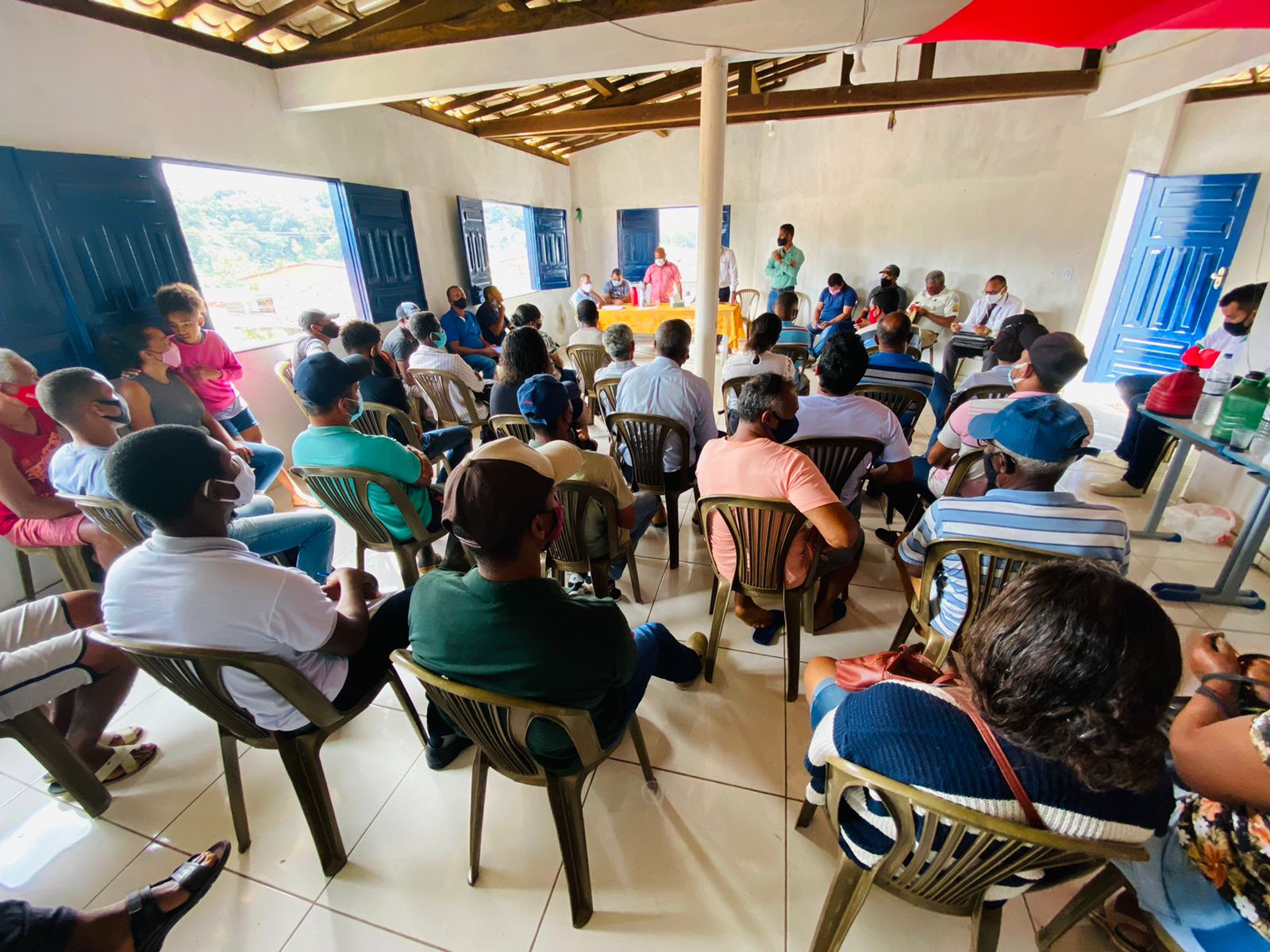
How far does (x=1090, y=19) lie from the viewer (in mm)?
2373

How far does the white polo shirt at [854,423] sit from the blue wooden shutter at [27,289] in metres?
3.58

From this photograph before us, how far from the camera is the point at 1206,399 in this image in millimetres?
2203

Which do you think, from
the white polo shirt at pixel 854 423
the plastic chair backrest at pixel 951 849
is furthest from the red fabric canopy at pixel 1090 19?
the plastic chair backrest at pixel 951 849

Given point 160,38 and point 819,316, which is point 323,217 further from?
point 819,316

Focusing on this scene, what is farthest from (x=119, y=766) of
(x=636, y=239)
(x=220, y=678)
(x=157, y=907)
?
(x=636, y=239)

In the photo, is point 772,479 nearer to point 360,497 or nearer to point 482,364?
point 360,497

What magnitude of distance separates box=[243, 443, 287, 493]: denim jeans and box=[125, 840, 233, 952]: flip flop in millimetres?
2001

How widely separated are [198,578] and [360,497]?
3.07 ft

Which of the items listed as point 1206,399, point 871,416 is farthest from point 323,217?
point 1206,399

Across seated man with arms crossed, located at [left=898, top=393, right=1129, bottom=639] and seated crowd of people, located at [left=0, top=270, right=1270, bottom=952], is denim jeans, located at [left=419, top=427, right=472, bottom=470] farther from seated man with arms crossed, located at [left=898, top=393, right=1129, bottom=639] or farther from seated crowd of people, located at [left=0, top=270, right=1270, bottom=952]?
seated man with arms crossed, located at [left=898, top=393, right=1129, bottom=639]

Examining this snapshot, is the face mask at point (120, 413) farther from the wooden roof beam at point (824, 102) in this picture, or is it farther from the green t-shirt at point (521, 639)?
the wooden roof beam at point (824, 102)

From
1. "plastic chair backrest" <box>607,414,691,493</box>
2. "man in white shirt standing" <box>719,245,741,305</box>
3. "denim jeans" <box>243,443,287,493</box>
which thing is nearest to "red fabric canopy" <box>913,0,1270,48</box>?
"plastic chair backrest" <box>607,414,691,493</box>

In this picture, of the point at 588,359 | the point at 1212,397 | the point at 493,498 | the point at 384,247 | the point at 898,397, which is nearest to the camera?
the point at 493,498

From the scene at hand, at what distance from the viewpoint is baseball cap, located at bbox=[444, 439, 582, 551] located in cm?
91
